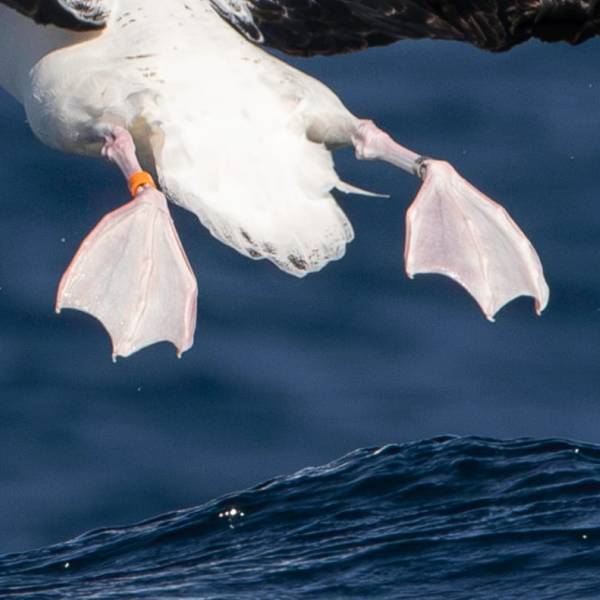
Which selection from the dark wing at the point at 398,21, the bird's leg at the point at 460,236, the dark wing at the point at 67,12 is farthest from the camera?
the dark wing at the point at 398,21

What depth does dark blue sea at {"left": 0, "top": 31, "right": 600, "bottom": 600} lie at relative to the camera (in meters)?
7.45

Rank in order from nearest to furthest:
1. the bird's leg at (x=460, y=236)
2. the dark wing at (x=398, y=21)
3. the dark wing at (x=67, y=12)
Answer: the dark wing at (x=67, y=12), the bird's leg at (x=460, y=236), the dark wing at (x=398, y=21)

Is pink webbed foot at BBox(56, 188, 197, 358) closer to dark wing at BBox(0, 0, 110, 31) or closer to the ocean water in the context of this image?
dark wing at BBox(0, 0, 110, 31)

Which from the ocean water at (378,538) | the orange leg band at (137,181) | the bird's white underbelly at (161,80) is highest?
the bird's white underbelly at (161,80)

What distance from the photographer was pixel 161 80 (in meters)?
7.07

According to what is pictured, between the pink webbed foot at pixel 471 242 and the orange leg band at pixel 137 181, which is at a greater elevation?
the orange leg band at pixel 137 181

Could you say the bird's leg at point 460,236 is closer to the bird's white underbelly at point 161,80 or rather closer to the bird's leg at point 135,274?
the bird's white underbelly at point 161,80

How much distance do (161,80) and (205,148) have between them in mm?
240

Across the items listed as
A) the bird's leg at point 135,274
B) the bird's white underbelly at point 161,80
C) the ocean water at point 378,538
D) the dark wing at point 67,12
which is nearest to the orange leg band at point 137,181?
the bird's leg at point 135,274

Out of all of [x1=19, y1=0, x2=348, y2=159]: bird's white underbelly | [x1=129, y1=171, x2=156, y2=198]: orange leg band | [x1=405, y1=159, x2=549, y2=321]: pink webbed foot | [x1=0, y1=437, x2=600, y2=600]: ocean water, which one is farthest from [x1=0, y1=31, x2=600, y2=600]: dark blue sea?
[x1=19, y1=0, x2=348, y2=159]: bird's white underbelly

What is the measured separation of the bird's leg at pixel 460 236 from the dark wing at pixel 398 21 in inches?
15.5

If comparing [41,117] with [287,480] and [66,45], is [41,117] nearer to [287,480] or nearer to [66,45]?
[66,45]

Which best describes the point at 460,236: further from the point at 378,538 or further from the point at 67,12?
the point at 67,12

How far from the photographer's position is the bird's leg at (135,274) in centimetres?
700
